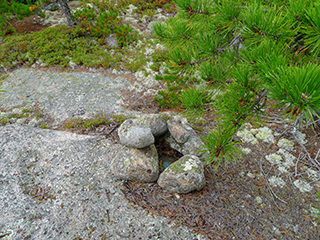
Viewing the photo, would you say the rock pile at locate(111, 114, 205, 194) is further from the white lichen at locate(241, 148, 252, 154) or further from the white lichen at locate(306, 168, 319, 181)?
the white lichen at locate(306, 168, 319, 181)

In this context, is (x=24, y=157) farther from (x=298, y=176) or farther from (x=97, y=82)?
(x=298, y=176)

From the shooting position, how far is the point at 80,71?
23.8ft

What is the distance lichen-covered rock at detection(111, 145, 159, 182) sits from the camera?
3584 millimetres

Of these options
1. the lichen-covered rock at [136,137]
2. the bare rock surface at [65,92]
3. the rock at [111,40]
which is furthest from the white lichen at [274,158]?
the rock at [111,40]

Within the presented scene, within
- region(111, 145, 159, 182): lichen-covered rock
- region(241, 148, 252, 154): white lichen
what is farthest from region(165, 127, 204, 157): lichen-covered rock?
region(241, 148, 252, 154): white lichen

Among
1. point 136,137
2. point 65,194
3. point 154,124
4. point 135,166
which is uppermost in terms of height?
point 136,137

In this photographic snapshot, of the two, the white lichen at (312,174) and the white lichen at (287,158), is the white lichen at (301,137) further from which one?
the white lichen at (312,174)

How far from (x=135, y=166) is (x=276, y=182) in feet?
8.82

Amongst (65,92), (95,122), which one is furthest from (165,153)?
(65,92)

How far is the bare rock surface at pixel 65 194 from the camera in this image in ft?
9.85

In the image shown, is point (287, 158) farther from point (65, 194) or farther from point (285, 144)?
point (65, 194)

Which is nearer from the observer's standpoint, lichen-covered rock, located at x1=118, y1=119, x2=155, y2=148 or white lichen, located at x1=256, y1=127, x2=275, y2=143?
lichen-covered rock, located at x1=118, y1=119, x2=155, y2=148

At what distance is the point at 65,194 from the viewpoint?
347 cm

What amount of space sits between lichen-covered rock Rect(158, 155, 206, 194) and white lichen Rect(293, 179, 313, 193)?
5.83 feet
